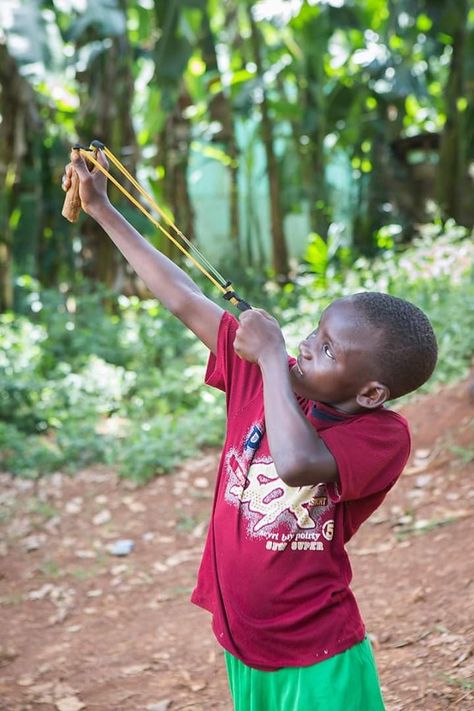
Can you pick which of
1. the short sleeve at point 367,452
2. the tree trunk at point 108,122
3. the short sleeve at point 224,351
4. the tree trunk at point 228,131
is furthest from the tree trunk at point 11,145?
the short sleeve at point 367,452

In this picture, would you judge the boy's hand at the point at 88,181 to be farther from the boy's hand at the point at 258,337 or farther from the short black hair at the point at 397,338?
the short black hair at the point at 397,338

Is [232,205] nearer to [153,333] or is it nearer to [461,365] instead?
[153,333]

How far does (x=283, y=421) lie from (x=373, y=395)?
0.21 meters

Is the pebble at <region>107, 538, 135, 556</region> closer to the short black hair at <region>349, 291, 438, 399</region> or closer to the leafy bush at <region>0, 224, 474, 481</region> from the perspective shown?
the leafy bush at <region>0, 224, 474, 481</region>

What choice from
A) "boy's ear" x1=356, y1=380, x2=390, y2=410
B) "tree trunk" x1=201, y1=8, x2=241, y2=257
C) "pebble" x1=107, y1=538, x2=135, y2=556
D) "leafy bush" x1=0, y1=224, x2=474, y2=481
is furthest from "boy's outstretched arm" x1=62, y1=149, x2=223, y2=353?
"tree trunk" x1=201, y1=8, x2=241, y2=257

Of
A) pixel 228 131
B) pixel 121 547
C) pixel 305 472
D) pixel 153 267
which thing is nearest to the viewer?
pixel 305 472

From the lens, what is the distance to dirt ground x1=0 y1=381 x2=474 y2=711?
3.14m

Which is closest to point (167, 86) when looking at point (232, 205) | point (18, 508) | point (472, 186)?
point (232, 205)

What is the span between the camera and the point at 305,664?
1.70 m

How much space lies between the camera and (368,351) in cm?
167

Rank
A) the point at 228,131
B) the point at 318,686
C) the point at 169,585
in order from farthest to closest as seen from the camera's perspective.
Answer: the point at 228,131
the point at 169,585
the point at 318,686

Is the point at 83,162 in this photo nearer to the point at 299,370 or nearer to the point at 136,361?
the point at 299,370

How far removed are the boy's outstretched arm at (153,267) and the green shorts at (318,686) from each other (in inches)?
26.9

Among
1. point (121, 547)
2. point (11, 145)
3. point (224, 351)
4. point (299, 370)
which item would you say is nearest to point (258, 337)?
point (299, 370)
